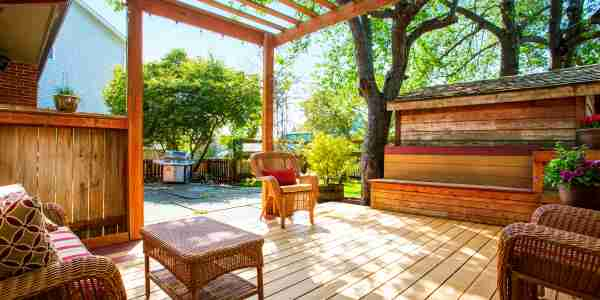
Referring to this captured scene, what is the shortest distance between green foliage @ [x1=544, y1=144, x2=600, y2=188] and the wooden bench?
1.20 m

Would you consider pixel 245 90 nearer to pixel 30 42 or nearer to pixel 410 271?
pixel 30 42

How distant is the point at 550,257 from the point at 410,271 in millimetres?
1076

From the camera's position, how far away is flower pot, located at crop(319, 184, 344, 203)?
6.07m

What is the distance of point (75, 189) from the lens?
305 centimetres

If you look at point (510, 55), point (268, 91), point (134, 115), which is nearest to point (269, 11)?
point (268, 91)

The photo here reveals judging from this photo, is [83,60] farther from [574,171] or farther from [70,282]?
[574,171]

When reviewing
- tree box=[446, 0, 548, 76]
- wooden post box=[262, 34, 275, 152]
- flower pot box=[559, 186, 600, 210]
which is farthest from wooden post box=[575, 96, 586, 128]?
wooden post box=[262, 34, 275, 152]

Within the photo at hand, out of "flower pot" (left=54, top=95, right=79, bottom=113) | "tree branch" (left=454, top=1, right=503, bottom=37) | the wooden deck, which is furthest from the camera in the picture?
"tree branch" (left=454, top=1, right=503, bottom=37)

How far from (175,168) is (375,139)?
6.52 meters

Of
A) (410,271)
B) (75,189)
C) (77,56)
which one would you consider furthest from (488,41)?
(77,56)

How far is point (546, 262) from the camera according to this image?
59.8 inches

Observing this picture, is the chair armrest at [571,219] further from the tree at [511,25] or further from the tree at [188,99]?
the tree at [188,99]

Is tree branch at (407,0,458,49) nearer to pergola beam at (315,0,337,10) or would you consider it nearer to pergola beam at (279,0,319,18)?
pergola beam at (315,0,337,10)

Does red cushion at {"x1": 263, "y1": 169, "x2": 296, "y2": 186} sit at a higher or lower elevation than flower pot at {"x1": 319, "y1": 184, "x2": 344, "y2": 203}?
higher
